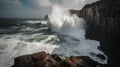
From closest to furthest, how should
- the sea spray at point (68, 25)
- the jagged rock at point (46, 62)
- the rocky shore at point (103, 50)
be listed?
the jagged rock at point (46, 62), the rocky shore at point (103, 50), the sea spray at point (68, 25)

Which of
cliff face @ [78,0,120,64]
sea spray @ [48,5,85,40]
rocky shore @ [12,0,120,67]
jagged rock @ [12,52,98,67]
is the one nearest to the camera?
jagged rock @ [12,52,98,67]

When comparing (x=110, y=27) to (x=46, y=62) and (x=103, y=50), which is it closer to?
(x=103, y=50)

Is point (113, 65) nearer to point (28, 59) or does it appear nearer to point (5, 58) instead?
point (28, 59)

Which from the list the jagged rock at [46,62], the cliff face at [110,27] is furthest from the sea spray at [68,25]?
the jagged rock at [46,62]

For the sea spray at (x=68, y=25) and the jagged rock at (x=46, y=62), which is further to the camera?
the sea spray at (x=68, y=25)

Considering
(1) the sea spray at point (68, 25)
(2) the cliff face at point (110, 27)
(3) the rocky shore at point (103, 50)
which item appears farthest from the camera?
(1) the sea spray at point (68, 25)

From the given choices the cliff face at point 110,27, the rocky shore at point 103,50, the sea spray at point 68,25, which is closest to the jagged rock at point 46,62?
the rocky shore at point 103,50

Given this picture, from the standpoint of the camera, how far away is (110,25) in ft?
66.2

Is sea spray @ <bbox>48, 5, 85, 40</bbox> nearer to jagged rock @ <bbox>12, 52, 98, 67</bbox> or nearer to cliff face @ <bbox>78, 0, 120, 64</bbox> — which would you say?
cliff face @ <bbox>78, 0, 120, 64</bbox>

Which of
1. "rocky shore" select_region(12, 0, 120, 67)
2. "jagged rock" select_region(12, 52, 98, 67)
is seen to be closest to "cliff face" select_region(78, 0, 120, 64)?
"rocky shore" select_region(12, 0, 120, 67)

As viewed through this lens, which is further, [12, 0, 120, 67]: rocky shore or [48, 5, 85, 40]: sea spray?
[48, 5, 85, 40]: sea spray

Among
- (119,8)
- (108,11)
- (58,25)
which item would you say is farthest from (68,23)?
(119,8)

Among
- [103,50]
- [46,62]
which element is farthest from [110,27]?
[46,62]

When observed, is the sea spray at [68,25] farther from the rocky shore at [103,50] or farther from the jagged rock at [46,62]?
the jagged rock at [46,62]
